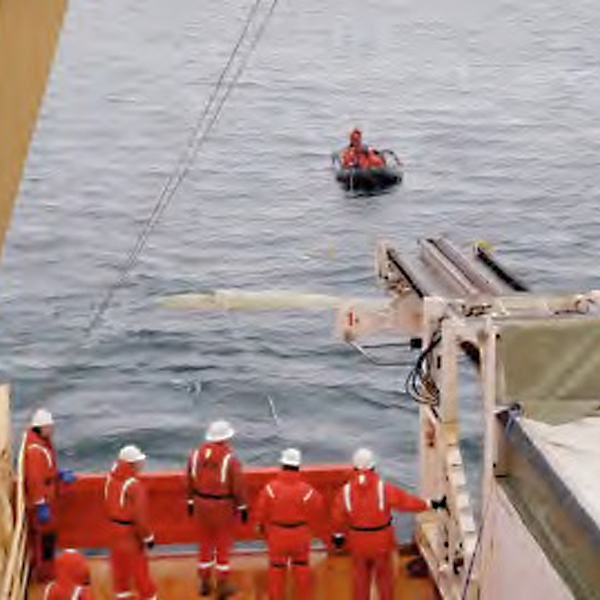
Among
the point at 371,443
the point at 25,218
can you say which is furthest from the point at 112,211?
the point at 371,443

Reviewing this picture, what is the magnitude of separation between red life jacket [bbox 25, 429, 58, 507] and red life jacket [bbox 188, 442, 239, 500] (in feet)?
4.95

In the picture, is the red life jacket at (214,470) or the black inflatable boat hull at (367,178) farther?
the black inflatable boat hull at (367,178)

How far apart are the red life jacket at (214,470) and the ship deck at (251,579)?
1225mm

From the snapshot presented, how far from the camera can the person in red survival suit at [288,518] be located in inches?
482

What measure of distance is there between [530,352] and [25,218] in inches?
1603

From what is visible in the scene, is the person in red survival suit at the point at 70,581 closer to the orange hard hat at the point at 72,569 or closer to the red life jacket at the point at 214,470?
the orange hard hat at the point at 72,569

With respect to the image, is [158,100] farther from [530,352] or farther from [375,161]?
[530,352]

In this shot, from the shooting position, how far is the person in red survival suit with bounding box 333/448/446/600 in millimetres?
12234

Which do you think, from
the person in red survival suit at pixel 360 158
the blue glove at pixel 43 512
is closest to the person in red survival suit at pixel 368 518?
the blue glove at pixel 43 512

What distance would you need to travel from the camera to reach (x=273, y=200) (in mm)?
50438

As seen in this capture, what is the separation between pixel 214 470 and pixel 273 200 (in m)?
38.1

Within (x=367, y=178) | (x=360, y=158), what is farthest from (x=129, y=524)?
(x=367, y=178)

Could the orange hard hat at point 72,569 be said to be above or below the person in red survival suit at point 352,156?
below

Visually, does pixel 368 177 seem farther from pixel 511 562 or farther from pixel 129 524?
pixel 511 562
